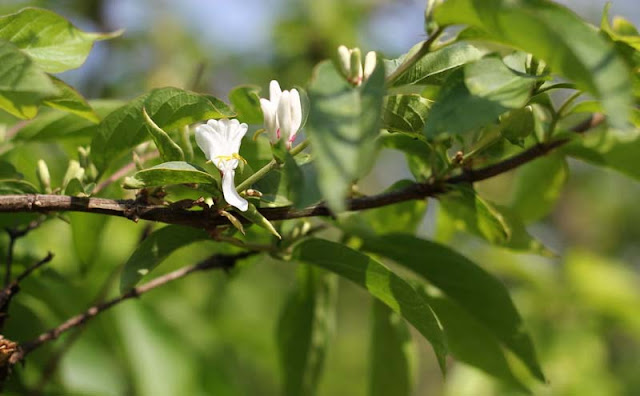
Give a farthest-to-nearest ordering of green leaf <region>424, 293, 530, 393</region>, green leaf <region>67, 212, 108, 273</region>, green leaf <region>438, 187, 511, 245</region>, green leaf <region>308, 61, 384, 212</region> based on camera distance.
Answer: green leaf <region>424, 293, 530, 393</region> < green leaf <region>67, 212, 108, 273</region> < green leaf <region>438, 187, 511, 245</region> < green leaf <region>308, 61, 384, 212</region>

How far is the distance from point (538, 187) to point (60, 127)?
2.43ft

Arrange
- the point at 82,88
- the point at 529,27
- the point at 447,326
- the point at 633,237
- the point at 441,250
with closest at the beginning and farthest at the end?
the point at 529,27 → the point at 441,250 → the point at 447,326 → the point at 82,88 → the point at 633,237

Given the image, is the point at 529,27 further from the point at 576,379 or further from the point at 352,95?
the point at 576,379

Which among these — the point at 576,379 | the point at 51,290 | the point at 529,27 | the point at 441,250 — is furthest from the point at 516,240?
the point at 576,379

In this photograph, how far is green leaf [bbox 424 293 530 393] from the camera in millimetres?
996

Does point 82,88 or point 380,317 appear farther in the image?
point 82,88

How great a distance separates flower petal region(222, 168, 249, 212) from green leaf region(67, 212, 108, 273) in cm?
33

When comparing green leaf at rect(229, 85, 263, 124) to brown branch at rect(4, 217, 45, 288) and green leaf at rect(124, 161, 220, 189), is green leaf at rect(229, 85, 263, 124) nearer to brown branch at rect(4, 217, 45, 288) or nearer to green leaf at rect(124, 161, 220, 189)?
green leaf at rect(124, 161, 220, 189)

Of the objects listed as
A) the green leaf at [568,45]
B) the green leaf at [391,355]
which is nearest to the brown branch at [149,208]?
the green leaf at [568,45]

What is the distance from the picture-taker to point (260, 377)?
120 inches

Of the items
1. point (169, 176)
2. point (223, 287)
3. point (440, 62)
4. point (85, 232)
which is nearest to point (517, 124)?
point (440, 62)

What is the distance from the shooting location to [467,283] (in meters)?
0.89

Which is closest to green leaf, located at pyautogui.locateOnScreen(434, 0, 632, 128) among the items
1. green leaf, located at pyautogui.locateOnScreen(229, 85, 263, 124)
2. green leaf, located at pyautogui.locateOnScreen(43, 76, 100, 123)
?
green leaf, located at pyautogui.locateOnScreen(229, 85, 263, 124)

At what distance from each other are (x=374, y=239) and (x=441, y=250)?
9 cm
